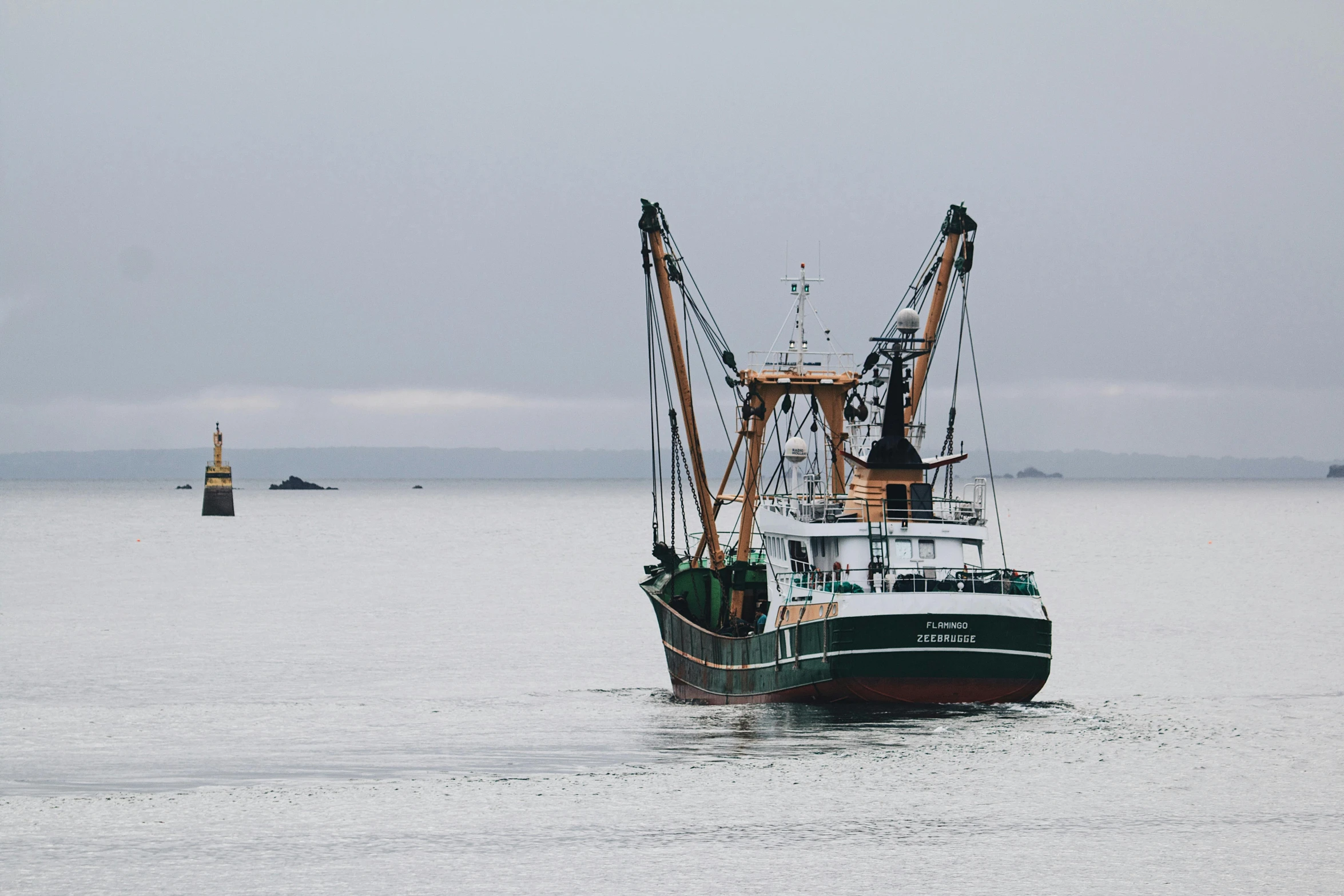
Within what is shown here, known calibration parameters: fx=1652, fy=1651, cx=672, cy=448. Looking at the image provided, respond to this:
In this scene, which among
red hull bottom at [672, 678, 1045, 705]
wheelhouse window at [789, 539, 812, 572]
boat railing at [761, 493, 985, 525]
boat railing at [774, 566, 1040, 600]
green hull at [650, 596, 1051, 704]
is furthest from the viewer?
wheelhouse window at [789, 539, 812, 572]

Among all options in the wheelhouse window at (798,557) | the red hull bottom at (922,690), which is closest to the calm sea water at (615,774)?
the red hull bottom at (922,690)

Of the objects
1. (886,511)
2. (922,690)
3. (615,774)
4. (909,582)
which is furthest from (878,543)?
(615,774)

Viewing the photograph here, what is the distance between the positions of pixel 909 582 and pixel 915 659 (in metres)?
2.60

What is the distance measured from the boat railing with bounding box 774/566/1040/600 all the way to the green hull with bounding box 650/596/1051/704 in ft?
3.86

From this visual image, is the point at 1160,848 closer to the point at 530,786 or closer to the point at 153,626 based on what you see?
the point at 530,786

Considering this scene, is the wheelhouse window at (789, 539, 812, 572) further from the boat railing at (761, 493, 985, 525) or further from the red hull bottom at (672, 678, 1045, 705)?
the red hull bottom at (672, 678, 1045, 705)

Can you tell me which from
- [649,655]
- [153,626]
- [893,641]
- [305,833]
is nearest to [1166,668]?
[649,655]

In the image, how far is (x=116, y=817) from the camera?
123 feet

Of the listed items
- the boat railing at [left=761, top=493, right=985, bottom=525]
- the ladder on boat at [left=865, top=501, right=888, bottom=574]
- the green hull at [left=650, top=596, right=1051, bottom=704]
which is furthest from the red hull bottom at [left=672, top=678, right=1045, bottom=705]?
the boat railing at [left=761, top=493, right=985, bottom=525]

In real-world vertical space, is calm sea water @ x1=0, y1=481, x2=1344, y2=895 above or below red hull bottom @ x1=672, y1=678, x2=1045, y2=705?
below

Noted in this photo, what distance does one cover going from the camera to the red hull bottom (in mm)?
50250

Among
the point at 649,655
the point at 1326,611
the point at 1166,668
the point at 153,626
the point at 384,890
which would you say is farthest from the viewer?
the point at 1326,611

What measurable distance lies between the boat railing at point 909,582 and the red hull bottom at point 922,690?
2.72 meters

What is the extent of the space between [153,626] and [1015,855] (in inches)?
2759
